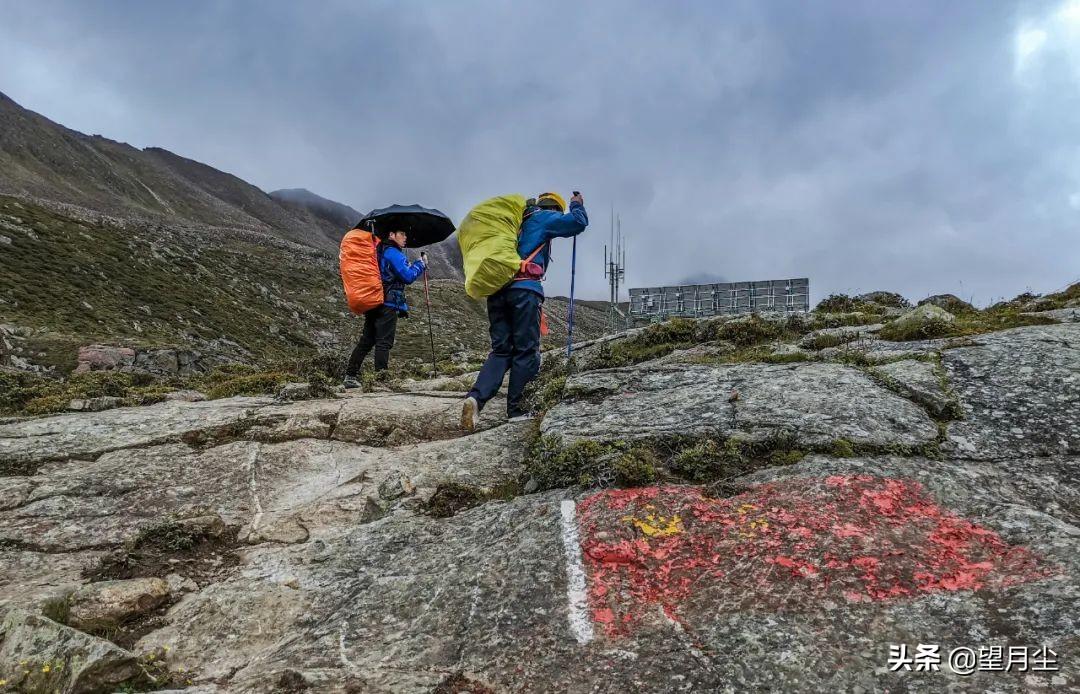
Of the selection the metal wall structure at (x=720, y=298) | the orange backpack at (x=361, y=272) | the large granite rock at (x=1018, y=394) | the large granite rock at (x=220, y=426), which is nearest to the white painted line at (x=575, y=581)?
the large granite rock at (x=1018, y=394)

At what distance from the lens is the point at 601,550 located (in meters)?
4.29

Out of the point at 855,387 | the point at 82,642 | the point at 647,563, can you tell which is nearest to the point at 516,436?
the point at 647,563

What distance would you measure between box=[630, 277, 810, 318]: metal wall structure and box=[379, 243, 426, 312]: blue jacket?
14.6 metres

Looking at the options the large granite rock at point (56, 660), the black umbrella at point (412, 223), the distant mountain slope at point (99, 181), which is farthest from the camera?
the distant mountain slope at point (99, 181)

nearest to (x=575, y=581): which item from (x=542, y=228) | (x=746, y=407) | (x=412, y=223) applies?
(x=746, y=407)

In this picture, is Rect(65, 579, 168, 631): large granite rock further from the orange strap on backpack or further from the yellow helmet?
the yellow helmet

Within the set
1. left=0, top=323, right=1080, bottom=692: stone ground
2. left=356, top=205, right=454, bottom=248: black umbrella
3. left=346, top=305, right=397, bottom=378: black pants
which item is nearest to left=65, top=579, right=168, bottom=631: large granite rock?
left=0, top=323, right=1080, bottom=692: stone ground

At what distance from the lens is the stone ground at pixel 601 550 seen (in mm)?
3287

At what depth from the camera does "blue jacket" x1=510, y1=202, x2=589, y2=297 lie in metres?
7.86

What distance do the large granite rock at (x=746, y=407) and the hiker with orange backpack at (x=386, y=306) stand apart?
4.93 m

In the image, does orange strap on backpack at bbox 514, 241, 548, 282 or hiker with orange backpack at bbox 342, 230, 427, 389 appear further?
hiker with orange backpack at bbox 342, 230, 427, 389

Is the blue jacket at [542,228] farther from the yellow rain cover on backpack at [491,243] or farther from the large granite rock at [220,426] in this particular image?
the large granite rock at [220,426]

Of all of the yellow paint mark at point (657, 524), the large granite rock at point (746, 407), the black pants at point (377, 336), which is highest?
the black pants at point (377, 336)

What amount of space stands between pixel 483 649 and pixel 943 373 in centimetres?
611
